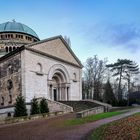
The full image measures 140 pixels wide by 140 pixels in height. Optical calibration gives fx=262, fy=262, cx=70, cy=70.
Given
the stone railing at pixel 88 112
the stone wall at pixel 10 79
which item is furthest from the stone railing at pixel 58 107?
the stone wall at pixel 10 79

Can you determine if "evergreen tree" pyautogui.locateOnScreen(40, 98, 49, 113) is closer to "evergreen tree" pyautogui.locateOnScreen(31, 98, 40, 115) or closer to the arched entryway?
"evergreen tree" pyautogui.locateOnScreen(31, 98, 40, 115)

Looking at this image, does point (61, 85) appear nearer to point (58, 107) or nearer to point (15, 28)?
point (58, 107)

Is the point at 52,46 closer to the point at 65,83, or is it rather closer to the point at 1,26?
the point at 65,83

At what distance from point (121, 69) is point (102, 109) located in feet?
108

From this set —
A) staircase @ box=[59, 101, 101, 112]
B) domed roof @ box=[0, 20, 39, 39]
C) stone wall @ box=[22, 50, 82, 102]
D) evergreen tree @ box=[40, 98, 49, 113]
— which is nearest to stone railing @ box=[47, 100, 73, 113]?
evergreen tree @ box=[40, 98, 49, 113]

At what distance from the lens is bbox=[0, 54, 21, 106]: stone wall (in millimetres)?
31375

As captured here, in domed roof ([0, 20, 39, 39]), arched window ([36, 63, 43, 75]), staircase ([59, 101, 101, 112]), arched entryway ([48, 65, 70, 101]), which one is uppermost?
domed roof ([0, 20, 39, 39])

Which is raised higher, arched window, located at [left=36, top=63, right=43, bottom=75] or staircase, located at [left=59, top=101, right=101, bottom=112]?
arched window, located at [left=36, top=63, right=43, bottom=75]

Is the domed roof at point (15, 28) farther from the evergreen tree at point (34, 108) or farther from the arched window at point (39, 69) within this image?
the evergreen tree at point (34, 108)

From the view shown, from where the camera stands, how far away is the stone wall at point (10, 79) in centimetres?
3138

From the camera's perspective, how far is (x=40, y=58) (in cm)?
3362

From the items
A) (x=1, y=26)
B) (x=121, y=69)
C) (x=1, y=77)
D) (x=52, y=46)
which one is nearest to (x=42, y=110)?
(x=1, y=77)

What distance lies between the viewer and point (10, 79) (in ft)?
106

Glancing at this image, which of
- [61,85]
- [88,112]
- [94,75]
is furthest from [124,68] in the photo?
[88,112]
